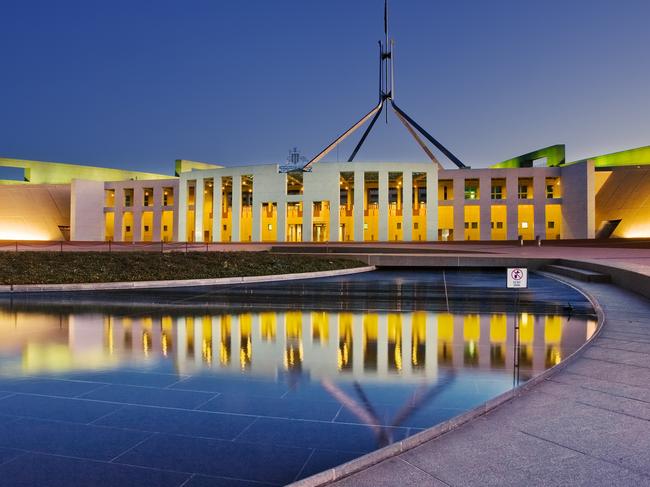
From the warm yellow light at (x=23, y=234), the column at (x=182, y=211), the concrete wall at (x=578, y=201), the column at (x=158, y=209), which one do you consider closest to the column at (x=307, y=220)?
the column at (x=182, y=211)

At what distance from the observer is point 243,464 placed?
3.39 meters

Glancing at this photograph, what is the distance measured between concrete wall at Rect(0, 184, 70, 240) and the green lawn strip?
41703mm

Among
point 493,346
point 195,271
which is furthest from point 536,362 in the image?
point 195,271

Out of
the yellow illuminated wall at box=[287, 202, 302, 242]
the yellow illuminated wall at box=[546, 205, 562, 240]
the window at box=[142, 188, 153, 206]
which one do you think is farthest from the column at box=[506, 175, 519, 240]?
the window at box=[142, 188, 153, 206]

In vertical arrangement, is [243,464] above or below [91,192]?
below

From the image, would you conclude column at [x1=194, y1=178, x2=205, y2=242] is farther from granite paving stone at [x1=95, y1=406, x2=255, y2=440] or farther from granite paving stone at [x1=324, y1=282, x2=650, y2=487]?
granite paving stone at [x1=324, y1=282, x2=650, y2=487]

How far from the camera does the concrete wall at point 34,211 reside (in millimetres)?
57875

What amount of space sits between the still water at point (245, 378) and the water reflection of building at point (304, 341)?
1.2 inches

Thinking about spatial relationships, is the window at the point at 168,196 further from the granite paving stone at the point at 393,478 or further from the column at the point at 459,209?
the granite paving stone at the point at 393,478

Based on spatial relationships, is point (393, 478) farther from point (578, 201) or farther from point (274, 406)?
point (578, 201)

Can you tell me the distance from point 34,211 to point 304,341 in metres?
62.0

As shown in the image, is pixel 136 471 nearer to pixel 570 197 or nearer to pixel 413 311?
pixel 413 311

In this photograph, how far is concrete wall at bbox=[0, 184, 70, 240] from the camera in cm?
5788

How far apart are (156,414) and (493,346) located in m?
4.71
